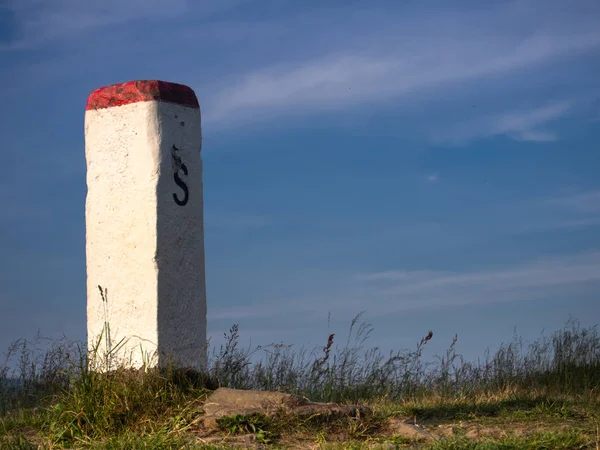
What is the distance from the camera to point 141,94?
679 cm

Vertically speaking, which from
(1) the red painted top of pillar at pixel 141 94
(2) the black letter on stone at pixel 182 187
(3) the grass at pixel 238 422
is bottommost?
(3) the grass at pixel 238 422

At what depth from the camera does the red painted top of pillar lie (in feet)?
22.2

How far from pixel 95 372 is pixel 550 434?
3899 mm

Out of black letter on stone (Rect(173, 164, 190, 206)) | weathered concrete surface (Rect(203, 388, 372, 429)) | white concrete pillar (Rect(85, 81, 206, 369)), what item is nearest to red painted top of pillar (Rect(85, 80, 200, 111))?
white concrete pillar (Rect(85, 81, 206, 369))

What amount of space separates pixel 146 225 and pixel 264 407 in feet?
6.63

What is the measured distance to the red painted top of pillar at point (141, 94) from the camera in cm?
678

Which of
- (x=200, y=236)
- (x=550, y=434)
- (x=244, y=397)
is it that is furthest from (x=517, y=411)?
(x=200, y=236)

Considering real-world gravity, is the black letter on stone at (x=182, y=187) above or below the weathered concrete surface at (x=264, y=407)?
above

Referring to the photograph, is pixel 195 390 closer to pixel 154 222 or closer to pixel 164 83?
pixel 154 222

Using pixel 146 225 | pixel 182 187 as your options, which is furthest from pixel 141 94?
pixel 146 225

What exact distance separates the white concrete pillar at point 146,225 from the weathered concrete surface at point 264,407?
26.3 inches

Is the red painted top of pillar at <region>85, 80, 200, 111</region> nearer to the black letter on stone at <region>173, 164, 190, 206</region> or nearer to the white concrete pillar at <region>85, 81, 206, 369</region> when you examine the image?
the white concrete pillar at <region>85, 81, 206, 369</region>

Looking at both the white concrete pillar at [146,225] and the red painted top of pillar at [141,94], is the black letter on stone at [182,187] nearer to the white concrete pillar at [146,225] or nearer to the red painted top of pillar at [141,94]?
the white concrete pillar at [146,225]

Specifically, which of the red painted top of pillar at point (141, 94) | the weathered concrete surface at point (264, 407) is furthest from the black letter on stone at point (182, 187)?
the weathered concrete surface at point (264, 407)
